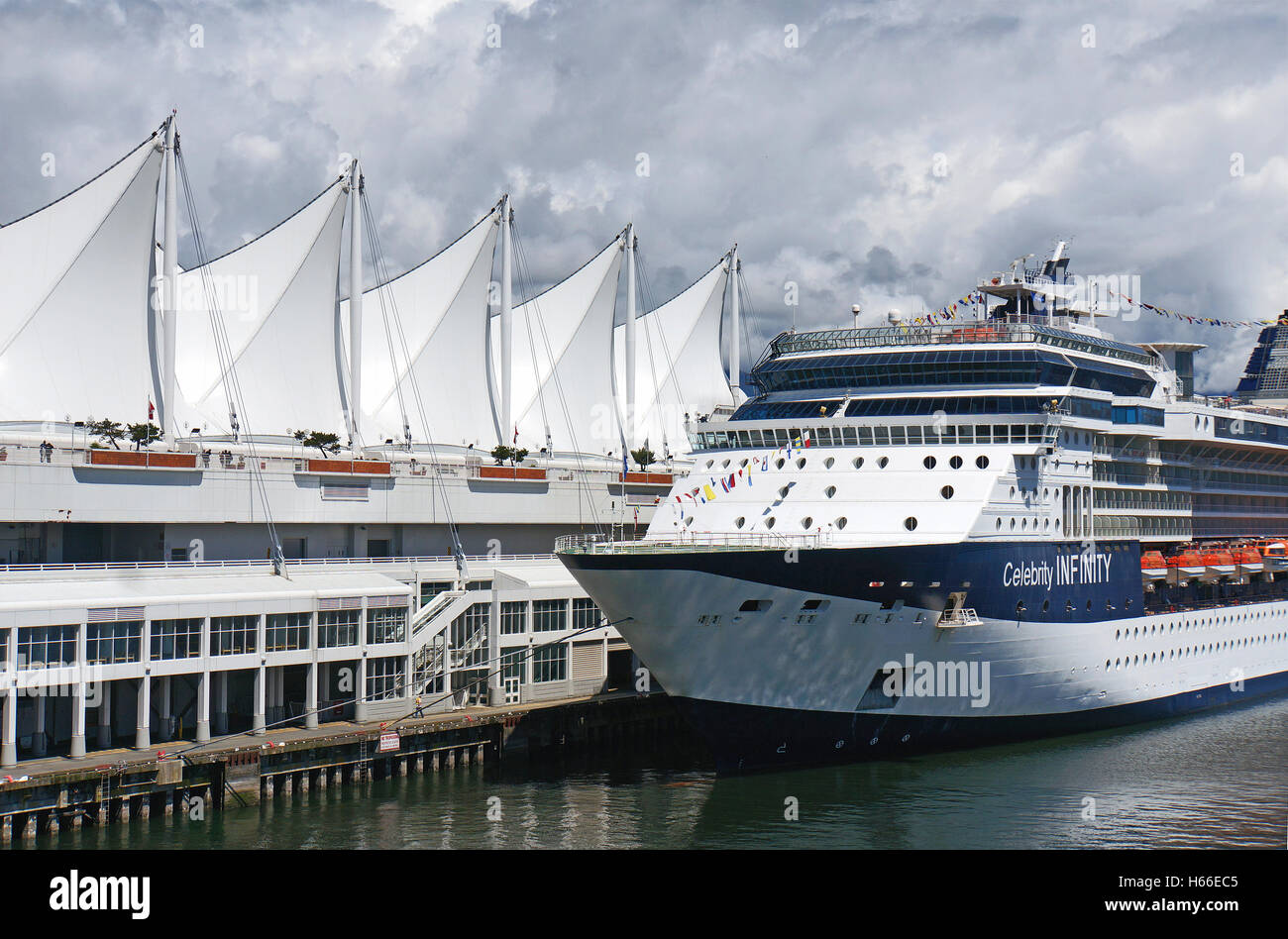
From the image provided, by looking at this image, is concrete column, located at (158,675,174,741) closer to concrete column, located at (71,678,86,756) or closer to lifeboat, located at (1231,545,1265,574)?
concrete column, located at (71,678,86,756)

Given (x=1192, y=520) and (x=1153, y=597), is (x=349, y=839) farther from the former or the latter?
(x=1192, y=520)

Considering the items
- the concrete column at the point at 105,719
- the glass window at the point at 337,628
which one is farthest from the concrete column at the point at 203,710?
the glass window at the point at 337,628

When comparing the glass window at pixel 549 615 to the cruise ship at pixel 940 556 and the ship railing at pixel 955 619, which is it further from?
the ship railing at pixel 955 619

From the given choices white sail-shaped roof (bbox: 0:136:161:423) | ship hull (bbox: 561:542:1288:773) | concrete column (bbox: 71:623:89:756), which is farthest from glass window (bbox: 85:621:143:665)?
white sail-shaped roof (bbox: 0:136:161:423)

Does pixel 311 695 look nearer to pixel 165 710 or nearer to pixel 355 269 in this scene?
pixel 165 710

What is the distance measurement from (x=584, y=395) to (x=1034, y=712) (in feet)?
119

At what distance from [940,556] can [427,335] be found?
32.0 meters

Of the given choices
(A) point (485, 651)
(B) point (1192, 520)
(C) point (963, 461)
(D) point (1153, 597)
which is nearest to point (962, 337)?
(C) point (963, 461)

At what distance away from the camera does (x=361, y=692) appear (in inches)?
1270

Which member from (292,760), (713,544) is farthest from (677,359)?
(292,760)

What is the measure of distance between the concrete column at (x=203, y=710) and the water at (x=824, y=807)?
253cm

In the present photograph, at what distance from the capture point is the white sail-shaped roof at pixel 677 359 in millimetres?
71125

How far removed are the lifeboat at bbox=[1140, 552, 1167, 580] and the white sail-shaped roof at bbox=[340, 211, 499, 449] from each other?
29.9 m

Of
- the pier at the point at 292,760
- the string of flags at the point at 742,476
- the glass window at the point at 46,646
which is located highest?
the string of flags at the point at 742,476
